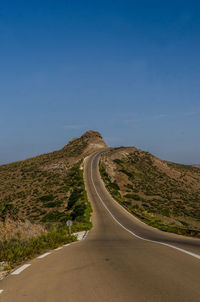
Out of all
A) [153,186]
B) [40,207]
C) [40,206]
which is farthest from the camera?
[153,186]

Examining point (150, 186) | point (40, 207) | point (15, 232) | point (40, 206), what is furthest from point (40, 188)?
point (15, 232)

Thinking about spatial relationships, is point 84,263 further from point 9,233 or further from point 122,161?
point 122,161

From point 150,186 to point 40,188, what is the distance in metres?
31.9

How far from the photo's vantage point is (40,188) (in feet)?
223

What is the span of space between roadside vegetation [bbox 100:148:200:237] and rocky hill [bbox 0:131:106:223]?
1123 centimetres

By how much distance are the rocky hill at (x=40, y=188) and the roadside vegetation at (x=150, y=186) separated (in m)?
11.2

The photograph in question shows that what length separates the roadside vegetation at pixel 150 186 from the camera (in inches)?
2076

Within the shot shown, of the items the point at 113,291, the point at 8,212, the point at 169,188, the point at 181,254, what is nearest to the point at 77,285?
the point at 113,291

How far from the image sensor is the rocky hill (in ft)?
157

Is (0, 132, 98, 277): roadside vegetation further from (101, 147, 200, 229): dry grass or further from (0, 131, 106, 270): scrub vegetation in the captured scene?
(101, 147, 200, 229): dry grass

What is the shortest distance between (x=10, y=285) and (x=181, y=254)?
5.53 metres

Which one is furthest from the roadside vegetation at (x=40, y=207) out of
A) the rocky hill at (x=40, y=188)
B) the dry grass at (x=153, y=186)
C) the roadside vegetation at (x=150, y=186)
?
the dry grass at (x=153, y=186)

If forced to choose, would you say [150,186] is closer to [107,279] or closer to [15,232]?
[15,232]

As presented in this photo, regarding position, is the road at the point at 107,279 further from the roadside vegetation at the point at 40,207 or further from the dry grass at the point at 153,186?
the dry grass at the point at 153,186
